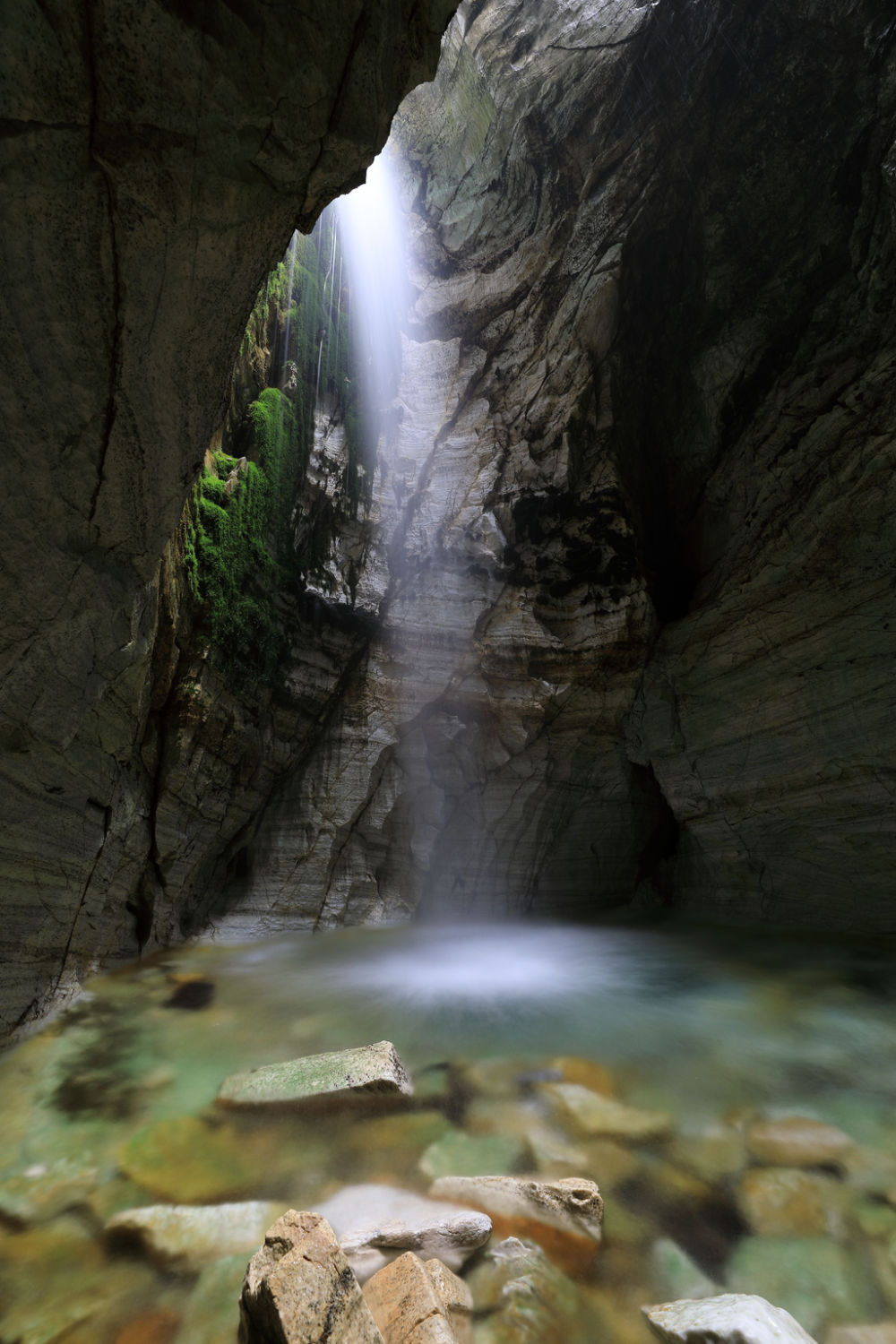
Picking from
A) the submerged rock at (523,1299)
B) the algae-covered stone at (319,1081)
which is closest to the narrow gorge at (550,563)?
the algae-covered stone at (319,1081)

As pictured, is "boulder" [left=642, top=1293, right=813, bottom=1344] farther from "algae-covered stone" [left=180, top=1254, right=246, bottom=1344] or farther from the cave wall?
the cave wall

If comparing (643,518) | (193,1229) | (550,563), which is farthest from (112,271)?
(643,518)

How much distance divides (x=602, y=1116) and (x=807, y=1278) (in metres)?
1.20

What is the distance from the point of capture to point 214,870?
25.7ft

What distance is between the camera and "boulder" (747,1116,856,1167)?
9.67ft

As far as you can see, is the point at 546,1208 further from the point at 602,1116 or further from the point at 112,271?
the point at 112,271

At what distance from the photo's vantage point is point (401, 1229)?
2.39 meters

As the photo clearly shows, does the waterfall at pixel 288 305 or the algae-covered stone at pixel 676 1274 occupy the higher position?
the waterfall at pixel 288 305

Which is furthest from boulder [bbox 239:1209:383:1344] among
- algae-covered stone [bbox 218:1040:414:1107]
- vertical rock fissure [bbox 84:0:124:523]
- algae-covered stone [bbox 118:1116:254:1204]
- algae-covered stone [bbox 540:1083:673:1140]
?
vertical rock fissure [bbox 84:0:124:523]

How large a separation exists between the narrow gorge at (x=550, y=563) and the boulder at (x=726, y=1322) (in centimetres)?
428

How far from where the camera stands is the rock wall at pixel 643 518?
7477 mm

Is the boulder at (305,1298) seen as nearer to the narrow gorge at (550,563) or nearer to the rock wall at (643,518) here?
the narrow gorge at (550,563)

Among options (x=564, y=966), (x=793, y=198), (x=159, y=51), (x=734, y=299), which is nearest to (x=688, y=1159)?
(x=564, y=966)

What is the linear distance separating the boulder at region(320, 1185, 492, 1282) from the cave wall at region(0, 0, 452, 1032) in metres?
3.28
